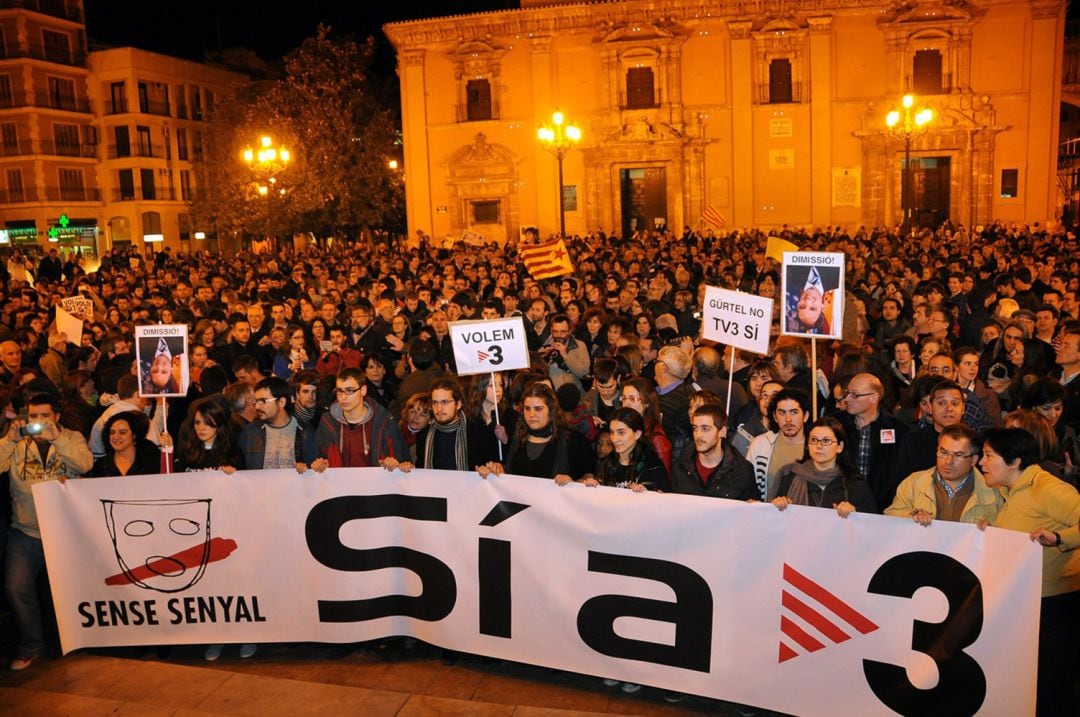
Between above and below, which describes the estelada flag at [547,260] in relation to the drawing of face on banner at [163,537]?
above

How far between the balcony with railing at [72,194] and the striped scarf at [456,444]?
54.4 meters

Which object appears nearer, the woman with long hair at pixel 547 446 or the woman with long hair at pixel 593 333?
the woman with long hair at pixel 547 446

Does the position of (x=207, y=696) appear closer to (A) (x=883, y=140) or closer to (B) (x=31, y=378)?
(B) (x=31, y=378)

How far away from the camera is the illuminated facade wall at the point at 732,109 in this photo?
114ft

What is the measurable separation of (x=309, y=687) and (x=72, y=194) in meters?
57.0

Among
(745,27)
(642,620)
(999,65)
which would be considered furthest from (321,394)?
(999,65)

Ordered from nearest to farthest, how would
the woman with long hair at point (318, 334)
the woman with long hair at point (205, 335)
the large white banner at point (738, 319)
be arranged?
the large white banner at point (738, 319) → the woman with long hair at point (205, 335) → the woman with long hair at point (318, 334)

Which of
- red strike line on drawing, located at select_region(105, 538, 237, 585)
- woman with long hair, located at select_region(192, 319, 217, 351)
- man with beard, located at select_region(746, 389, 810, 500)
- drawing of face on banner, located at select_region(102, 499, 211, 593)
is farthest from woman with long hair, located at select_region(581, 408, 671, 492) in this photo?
woman with long hair, located at select_region(192, 319, 217, 351)

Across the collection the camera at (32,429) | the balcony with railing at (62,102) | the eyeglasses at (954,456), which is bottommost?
the eyeglasses at (954,456)

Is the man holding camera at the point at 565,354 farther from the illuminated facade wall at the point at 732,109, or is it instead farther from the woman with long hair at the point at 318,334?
the illuminated facade wall at the point at 732,109

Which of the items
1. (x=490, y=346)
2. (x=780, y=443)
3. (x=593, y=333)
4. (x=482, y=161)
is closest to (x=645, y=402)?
(x=780, y=443)

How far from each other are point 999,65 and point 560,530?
1426 inches

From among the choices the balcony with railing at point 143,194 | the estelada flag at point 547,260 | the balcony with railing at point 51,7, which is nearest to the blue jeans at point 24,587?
the estelada flag at point 547,260

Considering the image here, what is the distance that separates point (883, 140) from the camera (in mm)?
35281
